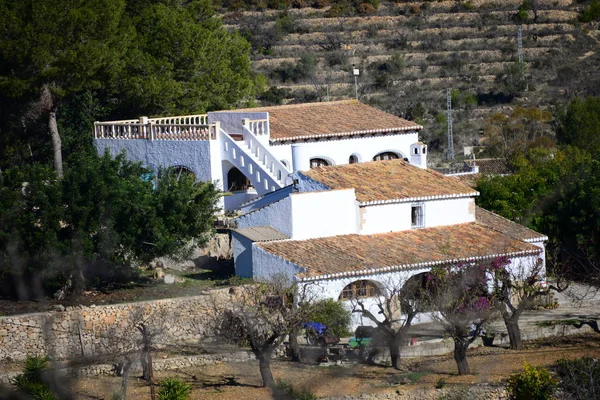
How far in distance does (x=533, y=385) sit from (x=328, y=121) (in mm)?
17957

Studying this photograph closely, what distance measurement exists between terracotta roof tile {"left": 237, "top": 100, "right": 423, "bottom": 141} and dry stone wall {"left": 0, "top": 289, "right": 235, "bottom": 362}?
10906 millimetres

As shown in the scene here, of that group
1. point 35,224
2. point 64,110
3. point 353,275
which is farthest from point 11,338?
point 64,110

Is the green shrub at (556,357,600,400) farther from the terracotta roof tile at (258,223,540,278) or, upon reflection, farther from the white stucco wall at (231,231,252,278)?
the white stucco wall at (231,231,252,278)

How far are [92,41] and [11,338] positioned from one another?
45.4 feet

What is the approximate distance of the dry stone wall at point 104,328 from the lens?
26812 mm

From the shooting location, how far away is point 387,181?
1330 inches

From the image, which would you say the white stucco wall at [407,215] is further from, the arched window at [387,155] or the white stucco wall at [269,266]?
the arched window at [387,155]

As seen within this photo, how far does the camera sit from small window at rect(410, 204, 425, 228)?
3303cm

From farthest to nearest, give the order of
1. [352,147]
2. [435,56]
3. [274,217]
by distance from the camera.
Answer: [435,56] → [352,147] → [274,217]

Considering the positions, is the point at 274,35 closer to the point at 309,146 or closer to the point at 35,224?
the point at 309,146

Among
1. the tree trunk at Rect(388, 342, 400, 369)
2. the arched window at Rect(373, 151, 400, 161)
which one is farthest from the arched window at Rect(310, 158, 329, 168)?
the tree trunk at Rect(388, 342, 400, 369)

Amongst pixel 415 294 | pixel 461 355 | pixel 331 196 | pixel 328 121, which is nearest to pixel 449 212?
pixel 331 196

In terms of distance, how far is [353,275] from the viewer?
29.4 m

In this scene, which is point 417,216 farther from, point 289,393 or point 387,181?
point 289,393
